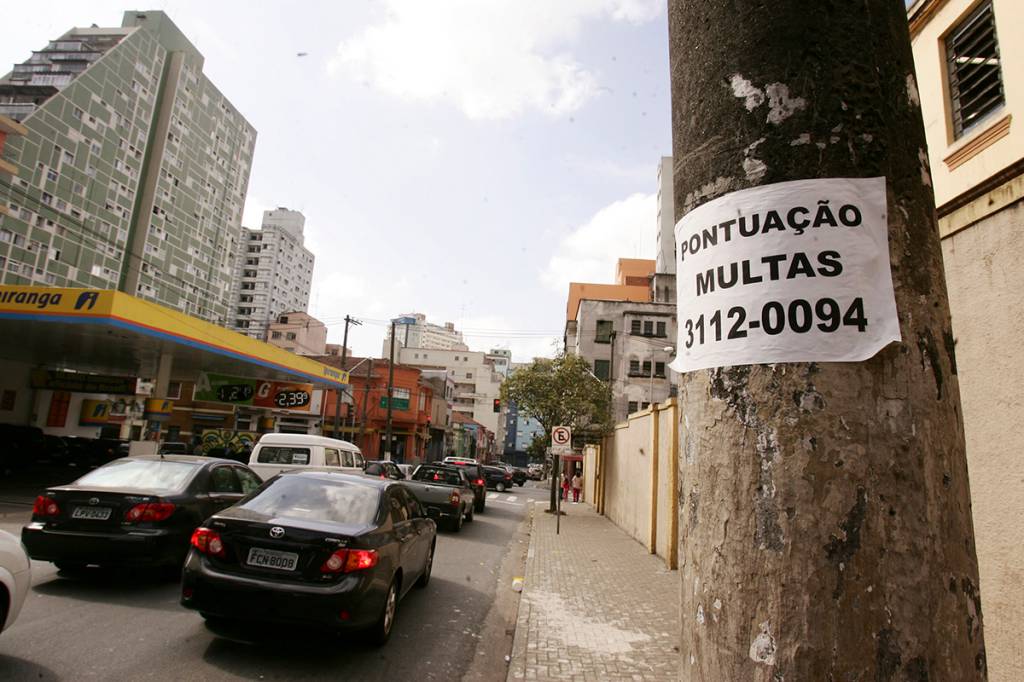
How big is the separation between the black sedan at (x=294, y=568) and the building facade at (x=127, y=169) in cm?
4926

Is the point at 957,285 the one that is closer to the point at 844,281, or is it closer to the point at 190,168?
the point at 844,281

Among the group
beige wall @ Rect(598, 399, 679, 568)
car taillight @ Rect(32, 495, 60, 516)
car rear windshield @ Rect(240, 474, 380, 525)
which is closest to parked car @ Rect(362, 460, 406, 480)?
beige wall @ Rect(598, 399, 679, 568)

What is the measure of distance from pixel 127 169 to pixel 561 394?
58.6 metres

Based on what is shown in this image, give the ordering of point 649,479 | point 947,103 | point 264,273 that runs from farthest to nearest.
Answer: point 264,273 < point 649,479 < point 947,103

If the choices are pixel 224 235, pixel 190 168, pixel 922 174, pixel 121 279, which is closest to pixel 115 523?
pixel 922 174

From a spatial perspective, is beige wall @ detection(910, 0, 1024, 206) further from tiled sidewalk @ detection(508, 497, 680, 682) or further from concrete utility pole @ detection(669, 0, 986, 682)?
tiled sidewalk @ detection(508, 497, 680, 682)

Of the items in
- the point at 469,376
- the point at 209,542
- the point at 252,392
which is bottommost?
the point at 209,542

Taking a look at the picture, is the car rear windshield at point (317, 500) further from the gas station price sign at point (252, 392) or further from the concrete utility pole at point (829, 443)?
the gas station price sign at point (252, 392)

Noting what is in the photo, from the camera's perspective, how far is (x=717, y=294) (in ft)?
5.31

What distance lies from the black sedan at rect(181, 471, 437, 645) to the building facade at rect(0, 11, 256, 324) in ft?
162

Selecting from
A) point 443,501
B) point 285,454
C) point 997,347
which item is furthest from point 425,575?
point 285,454

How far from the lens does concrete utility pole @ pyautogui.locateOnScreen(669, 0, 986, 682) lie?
1.28m

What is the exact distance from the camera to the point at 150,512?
658 centimetres

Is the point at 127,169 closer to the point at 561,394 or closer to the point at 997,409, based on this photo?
the point at 561,394
